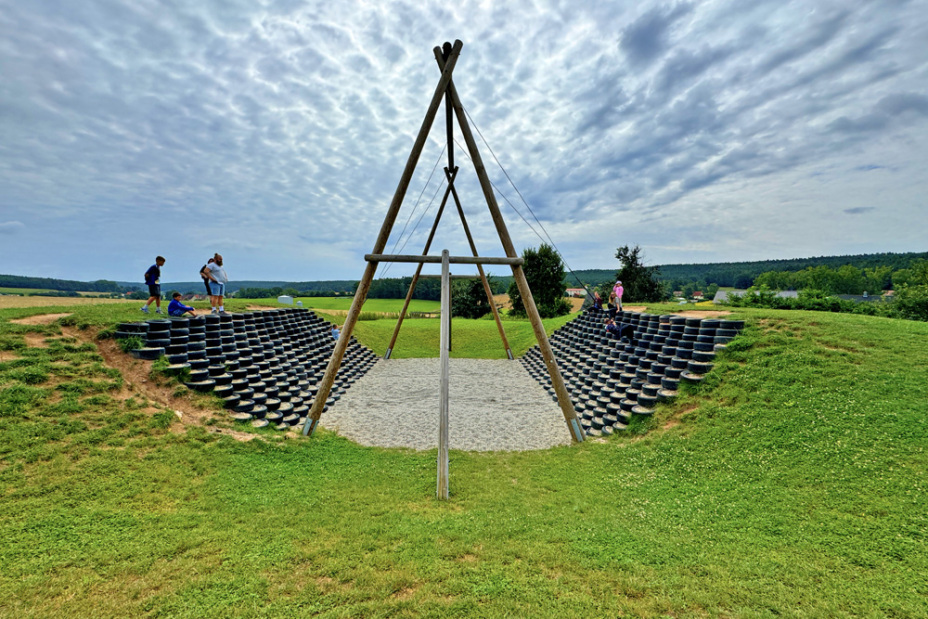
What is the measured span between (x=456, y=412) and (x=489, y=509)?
644 cm

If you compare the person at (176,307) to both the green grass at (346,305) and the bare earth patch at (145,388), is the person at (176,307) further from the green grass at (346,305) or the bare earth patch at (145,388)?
the green grass at (346,305)

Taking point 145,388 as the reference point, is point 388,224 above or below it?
above

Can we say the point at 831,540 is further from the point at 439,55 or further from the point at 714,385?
the point at 439,55

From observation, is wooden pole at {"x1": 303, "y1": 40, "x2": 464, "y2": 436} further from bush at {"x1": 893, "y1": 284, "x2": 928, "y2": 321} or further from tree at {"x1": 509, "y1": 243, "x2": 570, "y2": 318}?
tree at {"x1": 509, "y1": 243, "x2": 570, "y2": 318}

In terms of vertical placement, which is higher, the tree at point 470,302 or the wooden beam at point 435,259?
the wooden beam at point 435,259

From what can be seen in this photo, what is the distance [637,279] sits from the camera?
43.3 metres

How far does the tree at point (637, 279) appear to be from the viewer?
43094 mm

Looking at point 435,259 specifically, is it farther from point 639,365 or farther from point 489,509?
point 639,365

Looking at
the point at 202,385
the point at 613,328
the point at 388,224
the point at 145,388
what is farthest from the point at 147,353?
the point at 613,328

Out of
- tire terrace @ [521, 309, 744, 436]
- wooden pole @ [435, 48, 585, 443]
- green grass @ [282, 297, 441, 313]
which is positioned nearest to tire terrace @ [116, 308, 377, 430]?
wooden pole @ [435, 48, 585, 443]

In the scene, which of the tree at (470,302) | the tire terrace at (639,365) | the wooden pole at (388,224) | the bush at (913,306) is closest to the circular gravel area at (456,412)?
the tire terrace at (639,365)

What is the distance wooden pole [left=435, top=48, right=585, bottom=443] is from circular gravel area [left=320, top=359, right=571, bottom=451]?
87 cm

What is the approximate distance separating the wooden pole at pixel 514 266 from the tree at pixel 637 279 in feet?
122

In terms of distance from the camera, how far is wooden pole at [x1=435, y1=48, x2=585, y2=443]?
896cm
